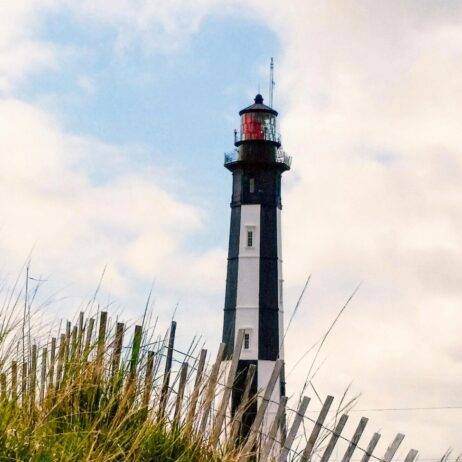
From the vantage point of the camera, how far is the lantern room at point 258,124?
28453 millimetres

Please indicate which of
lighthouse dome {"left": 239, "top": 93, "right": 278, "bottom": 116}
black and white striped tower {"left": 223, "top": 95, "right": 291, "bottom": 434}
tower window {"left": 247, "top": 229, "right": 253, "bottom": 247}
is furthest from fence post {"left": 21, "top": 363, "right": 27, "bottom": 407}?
lighthouse dome {"left": 239, "top": 93, "right": 278, "bottom": 116}

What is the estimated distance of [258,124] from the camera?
94.5 ft

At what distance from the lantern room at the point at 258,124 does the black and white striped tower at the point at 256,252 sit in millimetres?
34

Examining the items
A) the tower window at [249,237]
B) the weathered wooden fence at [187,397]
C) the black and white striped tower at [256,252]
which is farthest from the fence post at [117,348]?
the tower window at [249,237]

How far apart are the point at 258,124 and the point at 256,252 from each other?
4.55 m

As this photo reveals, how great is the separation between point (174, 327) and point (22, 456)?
1947 millimetres

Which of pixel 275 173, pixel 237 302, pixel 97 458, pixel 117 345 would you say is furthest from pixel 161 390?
pixel 275 173

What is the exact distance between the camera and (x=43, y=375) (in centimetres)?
513

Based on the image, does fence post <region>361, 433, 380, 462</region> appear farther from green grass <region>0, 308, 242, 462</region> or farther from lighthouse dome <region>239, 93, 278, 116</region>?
lighthouse dome <region>239, 93, 278, 116</region>

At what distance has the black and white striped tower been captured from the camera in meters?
25.8

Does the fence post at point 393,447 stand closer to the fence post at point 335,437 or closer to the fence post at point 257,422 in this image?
the fence post at point 335,437

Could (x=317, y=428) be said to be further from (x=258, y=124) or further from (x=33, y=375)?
(x=258, y=124)

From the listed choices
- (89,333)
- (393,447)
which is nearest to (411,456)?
(393,447)

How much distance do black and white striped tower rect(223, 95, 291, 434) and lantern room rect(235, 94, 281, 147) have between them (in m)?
0.03
